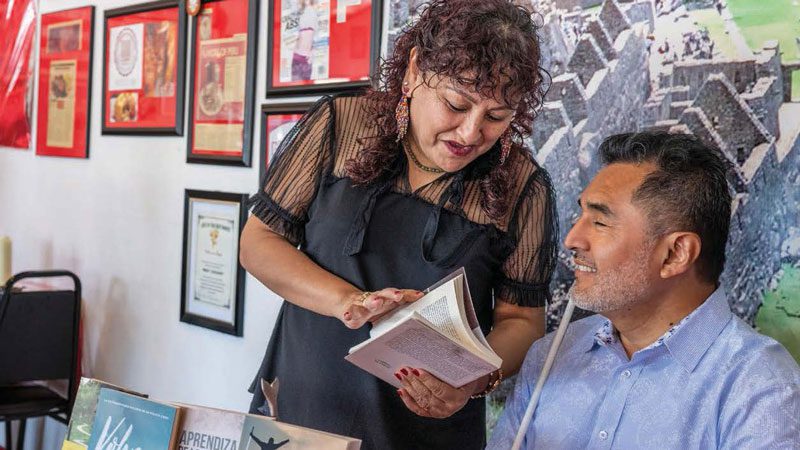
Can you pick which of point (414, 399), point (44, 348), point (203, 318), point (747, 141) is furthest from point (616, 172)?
point (44, 348)

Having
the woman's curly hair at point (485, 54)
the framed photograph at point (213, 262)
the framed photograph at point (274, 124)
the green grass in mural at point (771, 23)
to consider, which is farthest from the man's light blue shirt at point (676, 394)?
Result: the framed photograph at point (213, 262)

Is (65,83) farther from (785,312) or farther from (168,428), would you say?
(785,312)

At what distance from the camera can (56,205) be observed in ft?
12.9

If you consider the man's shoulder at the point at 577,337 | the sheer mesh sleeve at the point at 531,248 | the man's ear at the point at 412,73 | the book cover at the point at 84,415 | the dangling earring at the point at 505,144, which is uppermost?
the man's ear at the point at 412,73

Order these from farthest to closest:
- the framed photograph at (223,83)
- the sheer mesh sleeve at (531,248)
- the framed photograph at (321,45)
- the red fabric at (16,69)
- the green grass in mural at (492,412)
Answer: the red fabric at (16,69) → the framed photograph at (223,83) → the framed photograph at (321,45) → the green grass in mural at (492,412) → the sheer mesh sleeve at (531,248)

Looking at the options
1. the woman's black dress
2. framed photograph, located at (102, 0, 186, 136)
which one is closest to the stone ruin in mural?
the woman's black dress

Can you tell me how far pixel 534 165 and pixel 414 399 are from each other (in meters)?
0.53

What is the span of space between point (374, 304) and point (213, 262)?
162cm

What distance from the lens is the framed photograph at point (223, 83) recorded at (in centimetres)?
278

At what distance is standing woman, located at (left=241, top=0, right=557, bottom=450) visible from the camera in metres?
1.61

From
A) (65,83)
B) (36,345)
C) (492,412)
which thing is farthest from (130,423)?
(65,83)

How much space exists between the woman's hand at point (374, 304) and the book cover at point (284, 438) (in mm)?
289

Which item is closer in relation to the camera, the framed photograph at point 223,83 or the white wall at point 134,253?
the framed photograph at point 223,83

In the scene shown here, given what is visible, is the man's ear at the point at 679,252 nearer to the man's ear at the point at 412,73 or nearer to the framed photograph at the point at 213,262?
the man's ear at the point at 412,73
